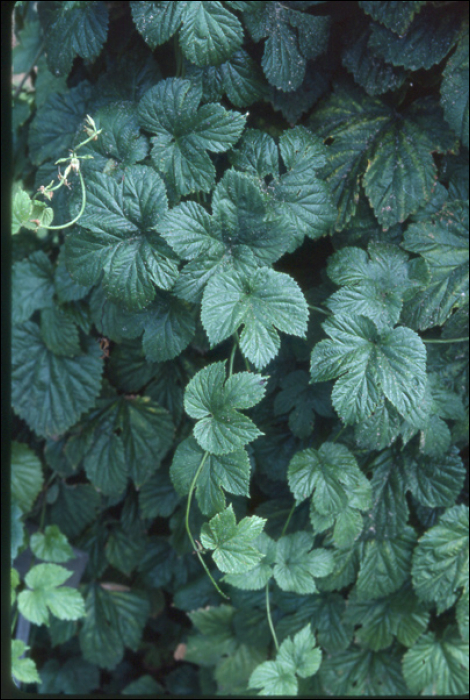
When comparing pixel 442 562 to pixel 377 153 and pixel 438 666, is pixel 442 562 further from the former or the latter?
pixel 377 153

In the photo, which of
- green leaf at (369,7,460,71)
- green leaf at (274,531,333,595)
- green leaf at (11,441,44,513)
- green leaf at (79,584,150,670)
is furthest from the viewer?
green leaf at (79,584,150,670)

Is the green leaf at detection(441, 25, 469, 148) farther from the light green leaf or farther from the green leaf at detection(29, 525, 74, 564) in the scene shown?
the green leaf at detection(29, 525, 74, 564)

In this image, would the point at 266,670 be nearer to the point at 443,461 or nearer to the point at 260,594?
the point at 260,594

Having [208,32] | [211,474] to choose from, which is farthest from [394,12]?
[211,474]

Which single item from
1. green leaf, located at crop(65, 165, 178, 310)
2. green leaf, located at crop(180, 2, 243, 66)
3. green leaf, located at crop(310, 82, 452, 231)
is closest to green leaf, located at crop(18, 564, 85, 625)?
green leaf, located at crop(65, 165, 178, 310)

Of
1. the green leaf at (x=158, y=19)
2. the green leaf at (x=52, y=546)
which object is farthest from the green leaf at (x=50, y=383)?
the green leaf at (x=158, y=19)
